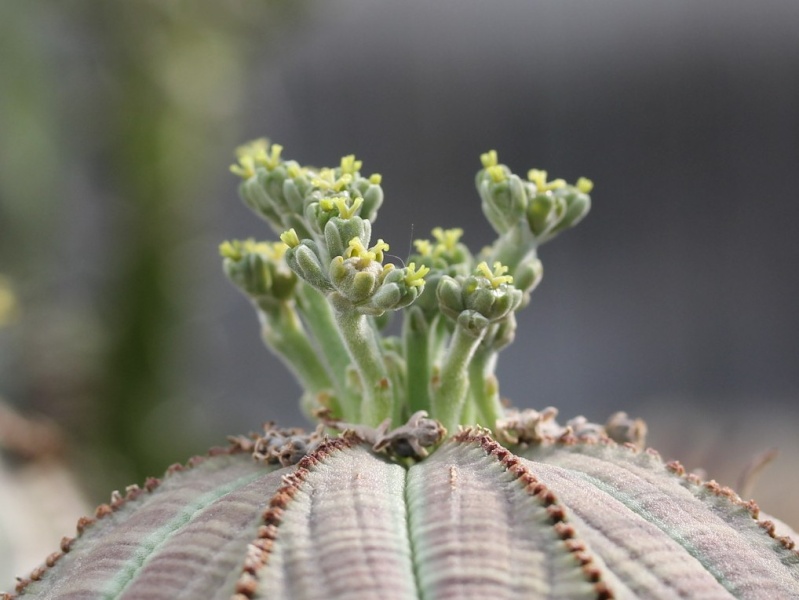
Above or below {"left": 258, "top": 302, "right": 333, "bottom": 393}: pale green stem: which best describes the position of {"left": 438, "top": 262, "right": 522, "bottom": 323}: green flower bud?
below

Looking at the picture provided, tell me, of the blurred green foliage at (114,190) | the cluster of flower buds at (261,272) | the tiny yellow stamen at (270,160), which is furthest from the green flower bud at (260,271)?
the blurred green foliage at (114,190)

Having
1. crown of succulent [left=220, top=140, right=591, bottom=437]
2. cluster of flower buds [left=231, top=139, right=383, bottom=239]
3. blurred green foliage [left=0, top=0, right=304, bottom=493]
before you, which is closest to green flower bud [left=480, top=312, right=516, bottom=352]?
crown of succulent [left=220, top=140, right=591, bottom=437]

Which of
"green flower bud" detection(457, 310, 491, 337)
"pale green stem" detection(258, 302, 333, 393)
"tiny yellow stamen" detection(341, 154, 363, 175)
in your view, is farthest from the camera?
"pale green stem" detection(258, 302, 333, 393)

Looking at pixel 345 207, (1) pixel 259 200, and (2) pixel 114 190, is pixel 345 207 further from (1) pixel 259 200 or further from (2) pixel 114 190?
(2) pixel 114 190

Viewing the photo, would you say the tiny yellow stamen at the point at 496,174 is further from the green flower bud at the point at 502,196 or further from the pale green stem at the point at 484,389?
the pale green stem at the point at 484,389

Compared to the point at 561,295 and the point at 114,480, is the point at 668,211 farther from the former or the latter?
the point at 114,480

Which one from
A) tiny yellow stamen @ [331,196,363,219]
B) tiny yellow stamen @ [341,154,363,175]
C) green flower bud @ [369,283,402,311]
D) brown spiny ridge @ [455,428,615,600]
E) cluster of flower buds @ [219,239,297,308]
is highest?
tiny yellow stamen @ [341,154,363,175]

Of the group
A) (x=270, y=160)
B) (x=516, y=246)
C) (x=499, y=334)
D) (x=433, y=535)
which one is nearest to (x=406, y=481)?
(x=433, y=535)

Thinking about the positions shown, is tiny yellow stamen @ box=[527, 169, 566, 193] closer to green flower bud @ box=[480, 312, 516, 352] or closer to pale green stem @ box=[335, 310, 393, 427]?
green flower bud @ box=[480, 312, 516, 352]
